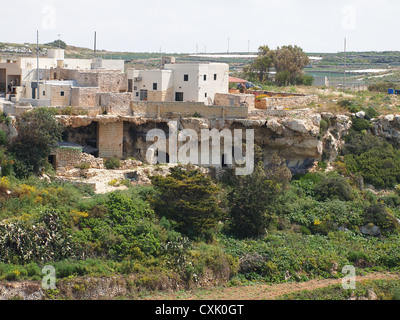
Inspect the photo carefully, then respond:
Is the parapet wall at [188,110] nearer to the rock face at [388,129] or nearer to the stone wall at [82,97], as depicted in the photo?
the stone wall at [82,97]

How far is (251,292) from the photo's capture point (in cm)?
2947

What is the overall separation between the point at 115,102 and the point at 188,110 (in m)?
4.25

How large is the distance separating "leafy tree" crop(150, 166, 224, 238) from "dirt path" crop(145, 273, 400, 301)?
4024 millimetres

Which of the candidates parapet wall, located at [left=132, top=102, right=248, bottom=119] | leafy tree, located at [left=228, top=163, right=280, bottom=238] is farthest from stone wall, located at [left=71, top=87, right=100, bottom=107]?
leafy tree, located at [left=228, top=163, right=280, bottom=238]

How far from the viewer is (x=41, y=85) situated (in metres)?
39.3

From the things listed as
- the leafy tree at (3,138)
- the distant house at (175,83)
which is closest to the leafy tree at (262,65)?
the distant house at (175,83)

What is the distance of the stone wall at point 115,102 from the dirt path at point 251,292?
13.7m

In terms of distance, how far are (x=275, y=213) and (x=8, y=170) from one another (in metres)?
13.6

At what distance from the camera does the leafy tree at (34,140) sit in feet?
114

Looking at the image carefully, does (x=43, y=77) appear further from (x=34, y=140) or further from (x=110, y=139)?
(x=34, y=140)

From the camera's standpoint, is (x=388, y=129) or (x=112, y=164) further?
(x=388, y=129)

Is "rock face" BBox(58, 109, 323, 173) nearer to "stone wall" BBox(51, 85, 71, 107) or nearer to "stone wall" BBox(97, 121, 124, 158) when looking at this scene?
"stone wall" BBox(97, 121, 124, 158)

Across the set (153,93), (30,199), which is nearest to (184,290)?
(30,199)

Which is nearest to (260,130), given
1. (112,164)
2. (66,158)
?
(112,164)
